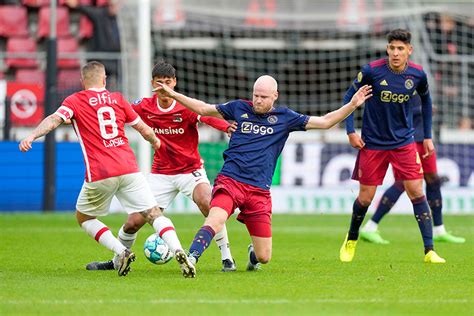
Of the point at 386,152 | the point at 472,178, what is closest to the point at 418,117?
the point at 386,152

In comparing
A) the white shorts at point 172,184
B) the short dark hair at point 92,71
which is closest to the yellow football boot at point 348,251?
the white shorts at point 172,184

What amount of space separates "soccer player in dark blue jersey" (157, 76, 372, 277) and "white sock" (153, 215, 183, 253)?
47cm

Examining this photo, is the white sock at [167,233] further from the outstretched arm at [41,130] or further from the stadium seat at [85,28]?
the stadium seat at [85,28]

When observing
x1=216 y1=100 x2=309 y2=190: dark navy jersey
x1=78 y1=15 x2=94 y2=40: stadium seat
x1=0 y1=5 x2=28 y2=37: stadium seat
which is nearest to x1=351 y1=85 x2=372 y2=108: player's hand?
x1=216 y1=100 x2=309 y2=190: dark navy jersey

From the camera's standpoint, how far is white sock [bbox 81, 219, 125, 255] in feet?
33.1

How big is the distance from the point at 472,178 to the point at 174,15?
24.4 ft

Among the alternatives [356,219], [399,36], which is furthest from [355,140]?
[399,36]

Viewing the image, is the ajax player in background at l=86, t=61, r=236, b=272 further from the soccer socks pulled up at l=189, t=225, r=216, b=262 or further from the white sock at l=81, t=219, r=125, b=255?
the soccer socks pulled up at l=189, t=225, r=216, b=262

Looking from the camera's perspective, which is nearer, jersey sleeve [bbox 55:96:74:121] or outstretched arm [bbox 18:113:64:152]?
outstretched arm [bbox 18:113:64:152]

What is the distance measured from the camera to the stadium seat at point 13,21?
25969mm

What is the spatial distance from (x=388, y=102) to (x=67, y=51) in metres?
14.6

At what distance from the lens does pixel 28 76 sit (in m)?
24.5

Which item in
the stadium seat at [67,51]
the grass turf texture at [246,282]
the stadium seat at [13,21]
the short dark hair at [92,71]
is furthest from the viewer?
the stadium seat at [13,21]

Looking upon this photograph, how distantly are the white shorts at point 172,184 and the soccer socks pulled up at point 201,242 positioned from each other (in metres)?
1.62
